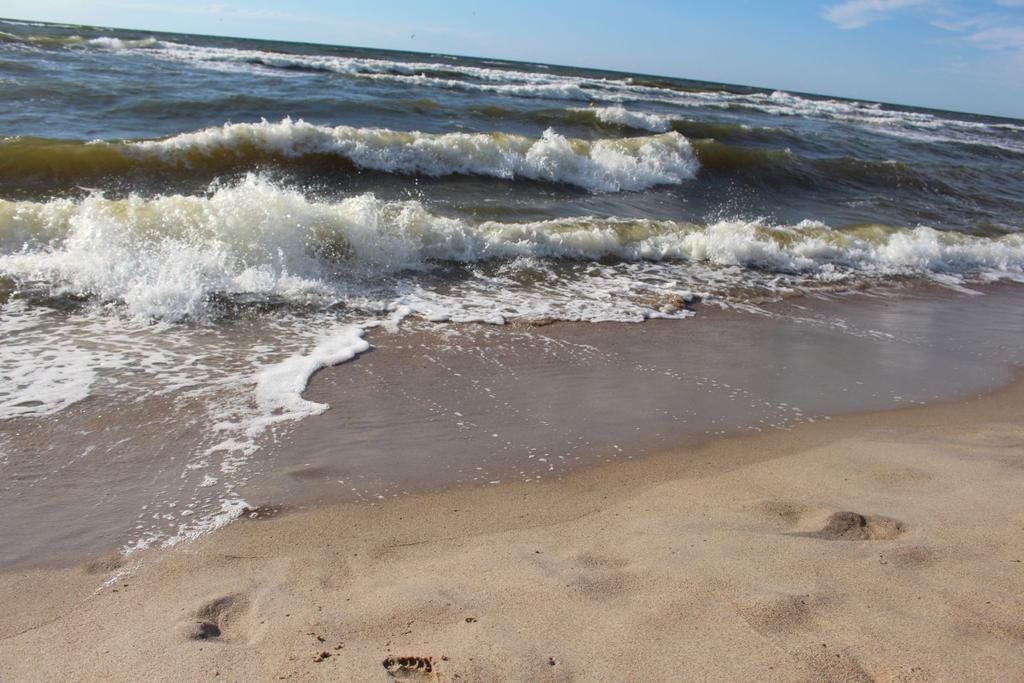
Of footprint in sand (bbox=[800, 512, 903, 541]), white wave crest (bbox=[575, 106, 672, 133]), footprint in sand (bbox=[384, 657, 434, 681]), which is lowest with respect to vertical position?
footprint in sand (bbox=[384, 657, 434, 681])

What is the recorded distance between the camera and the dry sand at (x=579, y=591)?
6.70 ft

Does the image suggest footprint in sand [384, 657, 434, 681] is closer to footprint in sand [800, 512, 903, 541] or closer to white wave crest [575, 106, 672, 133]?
footprint in sand [800, 512, 903, 541]

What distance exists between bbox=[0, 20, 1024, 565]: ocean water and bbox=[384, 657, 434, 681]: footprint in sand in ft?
4.00

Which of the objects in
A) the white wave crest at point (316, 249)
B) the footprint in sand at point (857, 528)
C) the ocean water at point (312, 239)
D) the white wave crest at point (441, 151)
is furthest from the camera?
the white wave crest at point (441, 151)

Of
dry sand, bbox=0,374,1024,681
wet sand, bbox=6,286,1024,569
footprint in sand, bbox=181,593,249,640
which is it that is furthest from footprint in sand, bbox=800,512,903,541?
footprint in sand, bbox=181,593,249,640

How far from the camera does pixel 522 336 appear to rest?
5312 mm

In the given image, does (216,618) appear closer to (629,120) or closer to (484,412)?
(484,412)

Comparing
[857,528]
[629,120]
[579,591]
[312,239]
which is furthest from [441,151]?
[579,591]

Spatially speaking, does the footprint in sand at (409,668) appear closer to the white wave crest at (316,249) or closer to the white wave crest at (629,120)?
the white wave crest at (316,249)

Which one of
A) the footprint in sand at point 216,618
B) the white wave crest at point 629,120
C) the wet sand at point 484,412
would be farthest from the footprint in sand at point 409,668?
the white wave crest at point 629,120

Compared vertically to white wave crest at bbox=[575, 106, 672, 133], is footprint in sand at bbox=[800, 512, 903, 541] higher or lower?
lower

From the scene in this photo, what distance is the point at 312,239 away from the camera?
21.6 ft

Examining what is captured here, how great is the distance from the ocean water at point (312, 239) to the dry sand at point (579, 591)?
1.55 feet

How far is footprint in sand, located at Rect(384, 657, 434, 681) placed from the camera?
1957 millimetres
